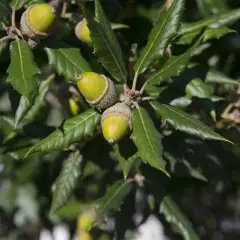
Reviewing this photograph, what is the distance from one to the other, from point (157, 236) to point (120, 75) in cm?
248

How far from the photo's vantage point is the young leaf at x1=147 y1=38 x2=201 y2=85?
1.67 metres

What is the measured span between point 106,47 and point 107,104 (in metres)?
0.18

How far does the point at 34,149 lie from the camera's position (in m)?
1.59

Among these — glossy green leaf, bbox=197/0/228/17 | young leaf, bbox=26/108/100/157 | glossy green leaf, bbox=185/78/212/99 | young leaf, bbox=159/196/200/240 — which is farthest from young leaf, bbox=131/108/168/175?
glossy green leaf, bbox=197/0/228/17

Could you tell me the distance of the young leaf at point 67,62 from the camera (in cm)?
174

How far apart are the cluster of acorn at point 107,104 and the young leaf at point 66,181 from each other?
0.53 meters

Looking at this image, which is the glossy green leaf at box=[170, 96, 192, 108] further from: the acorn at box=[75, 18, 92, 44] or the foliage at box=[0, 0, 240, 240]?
the acorn at box=[75, 18, 92, 44]

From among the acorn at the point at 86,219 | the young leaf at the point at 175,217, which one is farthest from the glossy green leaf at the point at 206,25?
the acorn at the point at 86,219

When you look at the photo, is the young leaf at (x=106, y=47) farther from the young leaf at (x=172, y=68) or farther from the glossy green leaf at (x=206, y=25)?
the glossy green leaf at (x=206, y=25)

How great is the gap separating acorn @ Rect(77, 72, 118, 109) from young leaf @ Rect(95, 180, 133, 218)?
1.70 ft

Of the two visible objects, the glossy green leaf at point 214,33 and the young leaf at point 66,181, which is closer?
the glossy green leaf at point 214,33

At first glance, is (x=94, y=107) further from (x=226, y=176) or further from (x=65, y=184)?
(x=226, y=176)

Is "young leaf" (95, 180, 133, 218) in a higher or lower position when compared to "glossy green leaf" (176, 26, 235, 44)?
lower

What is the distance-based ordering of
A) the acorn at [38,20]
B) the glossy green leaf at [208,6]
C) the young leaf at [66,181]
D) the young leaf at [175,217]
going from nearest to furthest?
1. the acorn at [38,20]
2. the young leaf at [66,181]
3. the young leaf at [175,217]
4. the glossy green leaf at [208,6]
